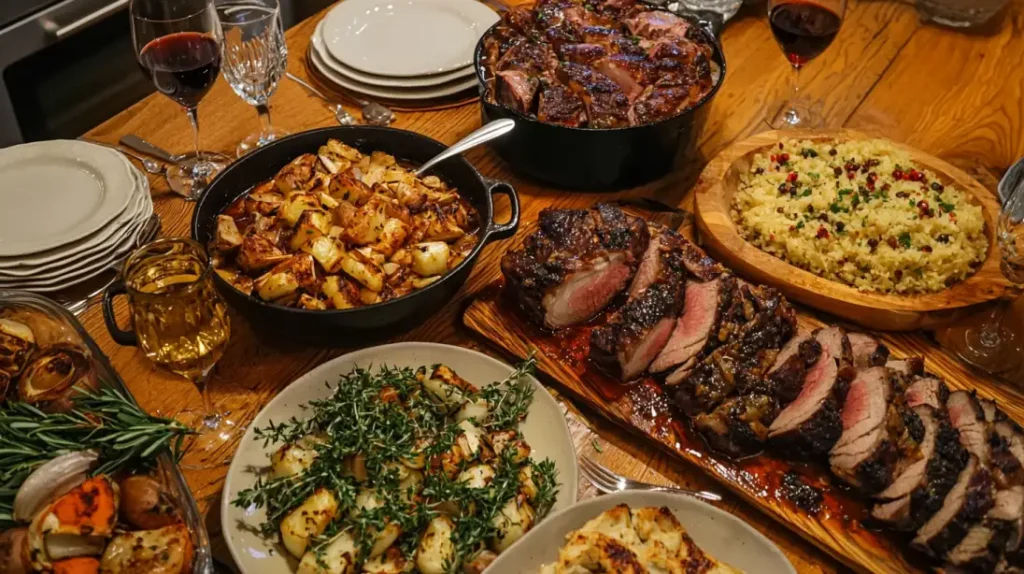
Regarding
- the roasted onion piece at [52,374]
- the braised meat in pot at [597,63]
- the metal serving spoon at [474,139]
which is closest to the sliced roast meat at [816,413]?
the braised meat in pot at [597,63]

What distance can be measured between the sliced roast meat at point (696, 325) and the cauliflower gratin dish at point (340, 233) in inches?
20.9

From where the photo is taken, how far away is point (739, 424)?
1.61m

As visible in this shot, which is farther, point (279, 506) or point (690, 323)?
point (690, 323)

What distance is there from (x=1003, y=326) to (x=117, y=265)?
2263 mm

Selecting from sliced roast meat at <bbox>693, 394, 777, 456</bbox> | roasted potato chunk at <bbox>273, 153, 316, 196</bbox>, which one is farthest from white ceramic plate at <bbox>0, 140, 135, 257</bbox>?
sliced roast meat at <bbox>693, 394, 777, 456</bbox>

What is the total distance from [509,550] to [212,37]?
61.0 inches

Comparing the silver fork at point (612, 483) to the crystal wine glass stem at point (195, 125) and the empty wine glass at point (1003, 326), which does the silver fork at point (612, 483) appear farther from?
the crystal wine glass stem at point (195, 125)

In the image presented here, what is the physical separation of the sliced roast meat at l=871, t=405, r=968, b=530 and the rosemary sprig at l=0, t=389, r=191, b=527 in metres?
1.31

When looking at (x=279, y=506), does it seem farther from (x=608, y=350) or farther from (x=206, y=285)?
(x=608, y=350)

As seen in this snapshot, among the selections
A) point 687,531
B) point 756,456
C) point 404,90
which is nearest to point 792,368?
point 756,456

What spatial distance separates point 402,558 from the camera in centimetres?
140

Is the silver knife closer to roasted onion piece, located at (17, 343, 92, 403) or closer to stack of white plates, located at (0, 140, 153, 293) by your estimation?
stack of white plates, located at (0, 140, 153, 293)

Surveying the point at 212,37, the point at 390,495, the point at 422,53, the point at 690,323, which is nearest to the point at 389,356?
the point at 390,495

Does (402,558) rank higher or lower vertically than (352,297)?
lower
